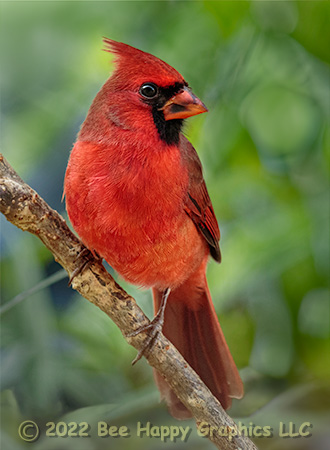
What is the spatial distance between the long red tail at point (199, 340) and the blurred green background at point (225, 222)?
8 cm

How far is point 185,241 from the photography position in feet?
5.42

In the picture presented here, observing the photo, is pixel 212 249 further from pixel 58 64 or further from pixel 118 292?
pixel 58 64

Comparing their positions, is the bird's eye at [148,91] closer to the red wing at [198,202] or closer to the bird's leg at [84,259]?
the red wing at [198,202]

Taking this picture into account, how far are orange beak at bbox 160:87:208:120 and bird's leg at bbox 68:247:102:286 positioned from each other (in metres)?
0.37

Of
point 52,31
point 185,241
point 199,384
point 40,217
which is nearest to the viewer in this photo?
point 40,217

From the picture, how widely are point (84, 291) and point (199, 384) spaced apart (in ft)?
1.13

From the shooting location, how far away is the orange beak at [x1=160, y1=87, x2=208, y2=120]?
1.52 metres

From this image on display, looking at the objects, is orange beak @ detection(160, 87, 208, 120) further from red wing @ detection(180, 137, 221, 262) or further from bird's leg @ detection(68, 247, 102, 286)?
bird's leg @ detection(68, 247, 102, 286)

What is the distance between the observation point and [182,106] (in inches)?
60.6

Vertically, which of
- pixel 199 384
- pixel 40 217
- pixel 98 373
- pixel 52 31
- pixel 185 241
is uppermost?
pixel 52 31

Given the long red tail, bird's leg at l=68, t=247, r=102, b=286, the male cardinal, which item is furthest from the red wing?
bird's leg at l=68, t=247, r=102, b=286

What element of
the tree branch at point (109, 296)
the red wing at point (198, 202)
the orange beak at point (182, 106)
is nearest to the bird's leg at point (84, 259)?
the tree branch at point (109, 296)

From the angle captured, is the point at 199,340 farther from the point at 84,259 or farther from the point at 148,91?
the point at 148,91

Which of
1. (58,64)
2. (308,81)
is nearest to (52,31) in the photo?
(58,64)
